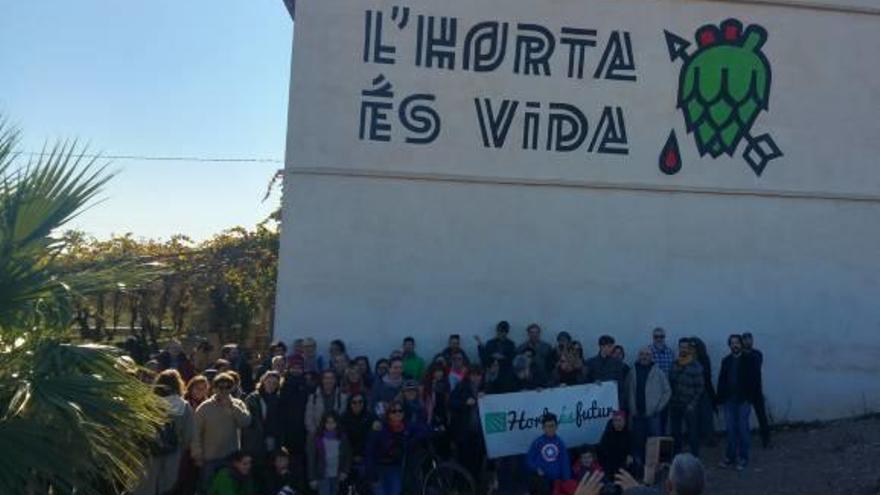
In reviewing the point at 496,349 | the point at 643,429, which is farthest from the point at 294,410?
the point at 643,429

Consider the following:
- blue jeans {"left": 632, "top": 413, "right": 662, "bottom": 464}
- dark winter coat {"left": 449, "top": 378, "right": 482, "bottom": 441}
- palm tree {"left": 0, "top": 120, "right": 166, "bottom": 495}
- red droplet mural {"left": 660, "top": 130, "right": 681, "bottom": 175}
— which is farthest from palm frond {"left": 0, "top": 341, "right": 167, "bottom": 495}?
red droplet mural {"left": 660, "top": 130, "right": 681, "bottom": 175}

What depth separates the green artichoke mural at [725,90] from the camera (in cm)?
1759

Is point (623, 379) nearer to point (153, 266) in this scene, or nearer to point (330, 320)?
point (330, 320)

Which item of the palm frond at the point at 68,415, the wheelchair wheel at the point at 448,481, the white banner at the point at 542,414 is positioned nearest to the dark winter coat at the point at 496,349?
the white banner at the point at 542,414

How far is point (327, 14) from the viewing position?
16828mm

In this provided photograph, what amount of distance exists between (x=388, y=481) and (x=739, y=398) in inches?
194

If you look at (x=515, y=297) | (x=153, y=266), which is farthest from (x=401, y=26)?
(x=153, y=266)

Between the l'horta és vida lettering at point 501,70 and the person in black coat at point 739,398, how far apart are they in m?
4.14

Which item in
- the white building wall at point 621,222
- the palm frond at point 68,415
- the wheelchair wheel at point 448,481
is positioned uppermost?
the white building wall at point 621,222

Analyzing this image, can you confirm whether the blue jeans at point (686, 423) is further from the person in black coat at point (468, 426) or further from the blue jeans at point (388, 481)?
the blue jeans at point (388, 481)

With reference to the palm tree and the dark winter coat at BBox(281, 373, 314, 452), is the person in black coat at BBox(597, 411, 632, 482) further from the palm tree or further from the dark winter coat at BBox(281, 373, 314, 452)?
the palm tree

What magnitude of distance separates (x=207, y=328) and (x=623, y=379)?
1428cm

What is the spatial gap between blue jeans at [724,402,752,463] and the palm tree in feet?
30.1

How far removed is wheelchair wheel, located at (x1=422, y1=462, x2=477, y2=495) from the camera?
496 inches
